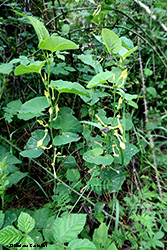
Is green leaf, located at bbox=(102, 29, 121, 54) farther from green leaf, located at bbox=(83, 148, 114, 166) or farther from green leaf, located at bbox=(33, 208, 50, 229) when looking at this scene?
green leaf, located at bbox=(33, 208, 50, 229)

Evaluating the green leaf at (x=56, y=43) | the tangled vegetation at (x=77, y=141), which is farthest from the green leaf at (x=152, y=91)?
the green leaf at (x=56, y=43)

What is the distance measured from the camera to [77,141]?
108cm

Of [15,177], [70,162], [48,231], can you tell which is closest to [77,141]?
[70,162]

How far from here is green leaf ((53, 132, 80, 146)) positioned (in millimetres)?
622

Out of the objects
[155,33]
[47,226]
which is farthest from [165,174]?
[155,33]

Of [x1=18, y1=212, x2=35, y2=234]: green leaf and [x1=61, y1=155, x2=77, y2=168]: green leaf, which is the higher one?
[x1=61, y1=155, x2=77, y2=168]: green leaf

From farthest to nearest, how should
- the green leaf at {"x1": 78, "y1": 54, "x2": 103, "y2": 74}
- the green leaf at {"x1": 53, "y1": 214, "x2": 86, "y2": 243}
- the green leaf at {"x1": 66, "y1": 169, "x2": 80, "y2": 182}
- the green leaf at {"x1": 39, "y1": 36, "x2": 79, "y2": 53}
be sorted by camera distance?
1. the green leaf at {"x1": 66, "y1": 169, "x2": 80, "y2": 182}
2. the green leaf at {"x1": 78, "y1": 54, "x2": 103, "y2": 74}
3. the green leaf at {"x1": 53, "y1": 214, "x2": 86, "y2": 243}
4. the green leaf at {"x1": 39, "y1": 36, "x2": 79, "y2": 53}

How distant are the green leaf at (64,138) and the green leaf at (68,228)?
272 mm

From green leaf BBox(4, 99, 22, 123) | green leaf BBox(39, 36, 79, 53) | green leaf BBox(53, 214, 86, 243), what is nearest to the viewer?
green leaf BBox(39, 36, 79, 53)

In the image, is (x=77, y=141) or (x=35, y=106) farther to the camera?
(x=77, y=141)

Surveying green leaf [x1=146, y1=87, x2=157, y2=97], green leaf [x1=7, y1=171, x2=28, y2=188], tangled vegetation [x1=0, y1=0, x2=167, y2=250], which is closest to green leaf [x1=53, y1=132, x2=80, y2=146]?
tangled vegetation [x1=0, y1=0, x2=167, y2=250]

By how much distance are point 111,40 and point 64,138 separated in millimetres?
369

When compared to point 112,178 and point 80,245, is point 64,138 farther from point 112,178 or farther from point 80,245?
point 80,245

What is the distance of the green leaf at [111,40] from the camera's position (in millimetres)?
511
